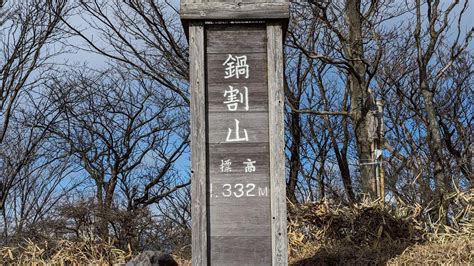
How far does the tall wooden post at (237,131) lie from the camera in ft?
16.1

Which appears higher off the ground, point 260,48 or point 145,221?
point 260,48

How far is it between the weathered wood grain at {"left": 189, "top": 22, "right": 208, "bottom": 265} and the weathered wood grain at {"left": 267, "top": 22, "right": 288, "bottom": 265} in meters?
0.53

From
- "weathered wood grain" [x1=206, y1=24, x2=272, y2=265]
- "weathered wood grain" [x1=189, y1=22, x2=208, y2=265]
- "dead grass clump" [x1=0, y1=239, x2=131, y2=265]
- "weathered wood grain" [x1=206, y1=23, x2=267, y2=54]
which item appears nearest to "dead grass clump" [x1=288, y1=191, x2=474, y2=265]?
"weathered wood grain" [x1=206, y1=24, x2=272, y2=265]

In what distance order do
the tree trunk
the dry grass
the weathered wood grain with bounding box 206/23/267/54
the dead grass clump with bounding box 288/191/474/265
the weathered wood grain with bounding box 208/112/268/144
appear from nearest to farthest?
1. the weathered wood grain with bounding box 208/112/268/144
2. the weathered wood grain with bounding box 206/23/267/54
3. the dead grass clump with bounding box 288/191/474/265
4. the dry grass
5. the tree trunk

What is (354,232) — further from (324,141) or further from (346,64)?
(324,141)

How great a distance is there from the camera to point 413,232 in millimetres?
7188

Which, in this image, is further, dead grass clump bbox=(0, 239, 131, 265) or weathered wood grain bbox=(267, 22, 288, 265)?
dead grass clump bbox=(0, 239, 131, 265)

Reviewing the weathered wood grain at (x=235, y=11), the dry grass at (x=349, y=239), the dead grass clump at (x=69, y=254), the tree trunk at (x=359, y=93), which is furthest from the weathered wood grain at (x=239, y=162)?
the tree trunk at (x=359, y=93)

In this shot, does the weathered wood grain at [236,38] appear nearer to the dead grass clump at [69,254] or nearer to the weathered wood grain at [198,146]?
the weathered wood grain at [198,146]

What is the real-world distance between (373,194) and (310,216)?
172 centimetres

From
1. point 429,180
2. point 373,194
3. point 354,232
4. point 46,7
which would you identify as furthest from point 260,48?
point 46,7

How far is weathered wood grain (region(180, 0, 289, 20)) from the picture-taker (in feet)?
16.8

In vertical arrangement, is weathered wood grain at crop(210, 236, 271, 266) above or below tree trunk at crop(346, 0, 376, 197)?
below

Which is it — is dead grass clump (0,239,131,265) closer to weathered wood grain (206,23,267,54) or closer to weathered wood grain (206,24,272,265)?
weathered wood grain (206,24,272,265)
